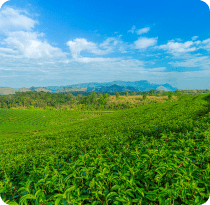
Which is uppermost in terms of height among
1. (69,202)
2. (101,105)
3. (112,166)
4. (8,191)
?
(69,202)

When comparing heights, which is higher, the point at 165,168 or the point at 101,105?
the point at 165,168

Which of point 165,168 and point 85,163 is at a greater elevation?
point 165,168

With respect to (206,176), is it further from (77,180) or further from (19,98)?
(19,98)

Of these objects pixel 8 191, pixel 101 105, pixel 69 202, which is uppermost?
pixel 69 202

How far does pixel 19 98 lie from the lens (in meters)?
143

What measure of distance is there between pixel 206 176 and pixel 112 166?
150 cm

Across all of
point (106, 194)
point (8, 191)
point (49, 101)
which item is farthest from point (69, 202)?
point (49, 101)

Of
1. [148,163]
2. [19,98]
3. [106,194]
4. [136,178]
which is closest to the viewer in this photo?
[106,194]

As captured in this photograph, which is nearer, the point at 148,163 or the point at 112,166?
the point at 148,163

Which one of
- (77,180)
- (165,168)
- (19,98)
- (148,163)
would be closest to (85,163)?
(77,180)

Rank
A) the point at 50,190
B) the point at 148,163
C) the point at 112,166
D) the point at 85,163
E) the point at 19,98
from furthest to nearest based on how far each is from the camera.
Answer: the point at 19,98, the point at 85,163, the point at 112,166, the point at 148,163, the point at 50,190

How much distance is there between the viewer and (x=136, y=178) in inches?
70.6

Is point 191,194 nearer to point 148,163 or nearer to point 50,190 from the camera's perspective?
point 148,163

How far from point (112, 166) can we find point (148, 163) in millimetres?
700
